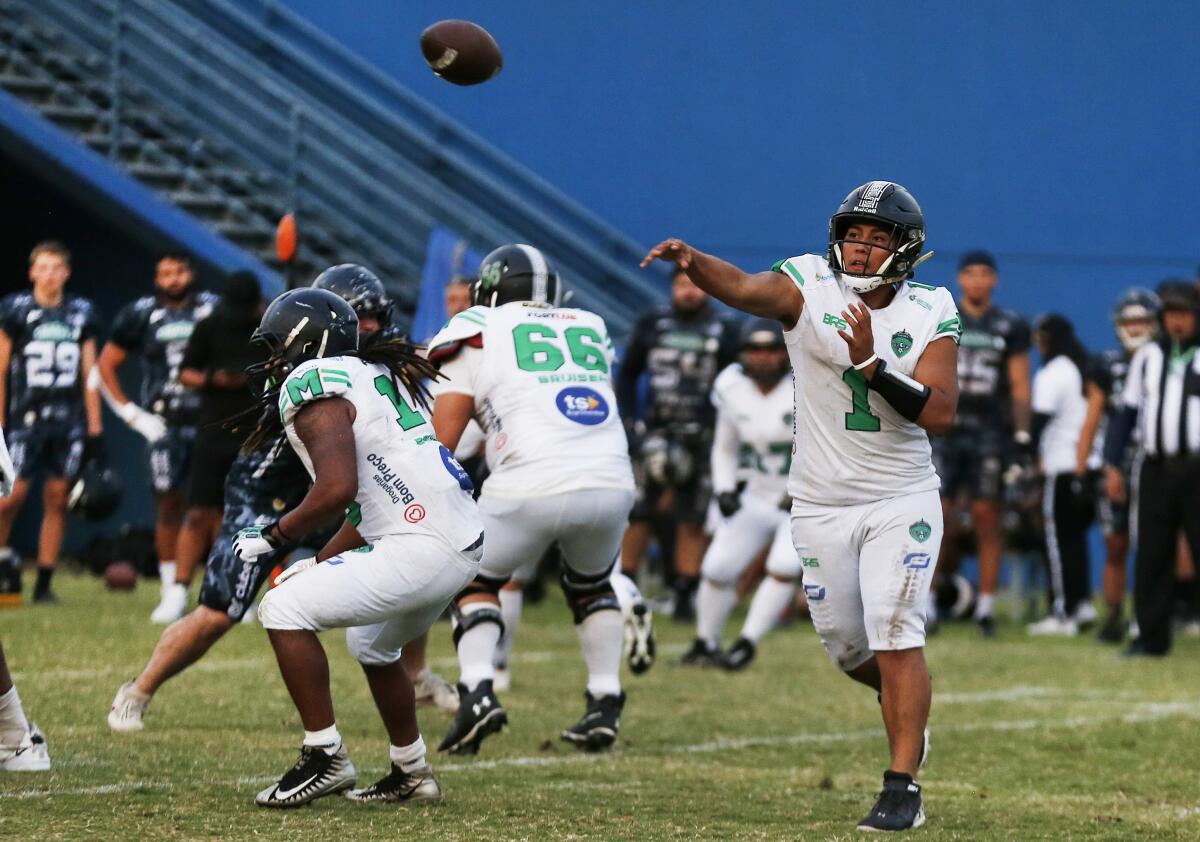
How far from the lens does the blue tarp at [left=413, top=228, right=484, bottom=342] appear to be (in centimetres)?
1385

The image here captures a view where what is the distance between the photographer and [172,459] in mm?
12039

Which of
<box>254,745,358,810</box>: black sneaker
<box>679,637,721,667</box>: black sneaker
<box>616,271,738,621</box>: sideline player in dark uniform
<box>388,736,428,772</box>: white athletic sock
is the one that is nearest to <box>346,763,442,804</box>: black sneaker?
<box>388,736,428,772</box>: white athletic sock

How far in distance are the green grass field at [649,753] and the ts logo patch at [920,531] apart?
0.87 m

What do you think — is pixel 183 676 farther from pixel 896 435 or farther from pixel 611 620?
pixel 896 435

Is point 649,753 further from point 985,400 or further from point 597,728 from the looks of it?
point 985,400

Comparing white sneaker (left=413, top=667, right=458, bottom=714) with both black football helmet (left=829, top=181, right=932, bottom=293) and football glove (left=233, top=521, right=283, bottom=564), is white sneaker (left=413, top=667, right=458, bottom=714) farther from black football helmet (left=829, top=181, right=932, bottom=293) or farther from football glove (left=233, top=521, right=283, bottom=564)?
black football helmet (left=829, top=181, right=932, bottom=293)

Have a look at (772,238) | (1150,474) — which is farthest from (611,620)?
(772,238)

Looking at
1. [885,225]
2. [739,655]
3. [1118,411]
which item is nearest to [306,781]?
[885,225]

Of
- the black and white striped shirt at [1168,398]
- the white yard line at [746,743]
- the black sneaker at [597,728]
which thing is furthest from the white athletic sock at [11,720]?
the black and white striped shirt at [1168,398]

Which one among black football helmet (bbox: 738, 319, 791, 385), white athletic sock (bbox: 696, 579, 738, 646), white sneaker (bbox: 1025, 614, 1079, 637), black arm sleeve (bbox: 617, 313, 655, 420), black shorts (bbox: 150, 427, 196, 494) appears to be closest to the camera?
white athletic sock (bbox: 696, 579, 738, 646)

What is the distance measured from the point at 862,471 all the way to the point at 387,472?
1.47 metres

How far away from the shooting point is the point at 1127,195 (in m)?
18.5

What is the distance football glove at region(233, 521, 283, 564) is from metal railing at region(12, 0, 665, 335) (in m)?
11.2

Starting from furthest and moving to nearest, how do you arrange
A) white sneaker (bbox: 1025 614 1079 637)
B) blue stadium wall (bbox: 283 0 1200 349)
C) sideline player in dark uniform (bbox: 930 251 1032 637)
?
1. blue stadium wall (bbox: 283 0 1200 349)
2. white sneaker (bbox: 1025 614 1079 637)
3. sideline player in dark uniform (bbox: 930 251 1032 637)
